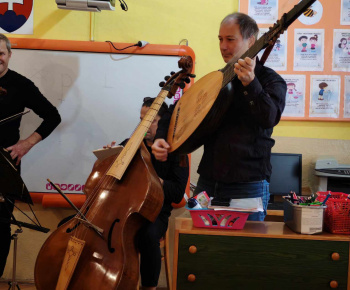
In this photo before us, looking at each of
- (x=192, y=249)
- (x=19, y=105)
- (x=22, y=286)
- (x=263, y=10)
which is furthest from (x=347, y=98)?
(x=22, y=286)

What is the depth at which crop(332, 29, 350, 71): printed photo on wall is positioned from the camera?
290 cm

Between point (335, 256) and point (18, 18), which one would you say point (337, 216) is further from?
point (18, 18)

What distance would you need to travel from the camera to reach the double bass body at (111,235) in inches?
59.2

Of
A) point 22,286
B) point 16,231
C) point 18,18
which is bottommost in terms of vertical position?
point 22,286

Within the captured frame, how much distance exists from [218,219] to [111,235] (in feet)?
1.32

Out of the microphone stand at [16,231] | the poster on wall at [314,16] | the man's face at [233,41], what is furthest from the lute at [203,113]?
the poster on wall at [314,16]

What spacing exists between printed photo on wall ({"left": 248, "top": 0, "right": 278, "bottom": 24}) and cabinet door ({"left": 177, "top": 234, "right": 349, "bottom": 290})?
195cm

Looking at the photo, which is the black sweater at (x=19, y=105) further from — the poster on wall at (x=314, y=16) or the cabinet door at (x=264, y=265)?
the poster on wall at (x=314, y=16)

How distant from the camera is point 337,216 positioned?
4.72 feet

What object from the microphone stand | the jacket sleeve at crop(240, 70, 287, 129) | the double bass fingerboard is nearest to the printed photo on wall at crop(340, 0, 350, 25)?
the jacket sleeve at crop(240, 70, 287, 129)

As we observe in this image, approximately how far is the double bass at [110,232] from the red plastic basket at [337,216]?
0.61 m

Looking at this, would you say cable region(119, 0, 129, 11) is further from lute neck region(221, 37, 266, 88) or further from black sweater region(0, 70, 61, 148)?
→ lute neck region(221, 37, 266, 88)

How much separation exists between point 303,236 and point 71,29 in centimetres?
229

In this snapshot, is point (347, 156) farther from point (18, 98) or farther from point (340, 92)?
point (18, 98)
